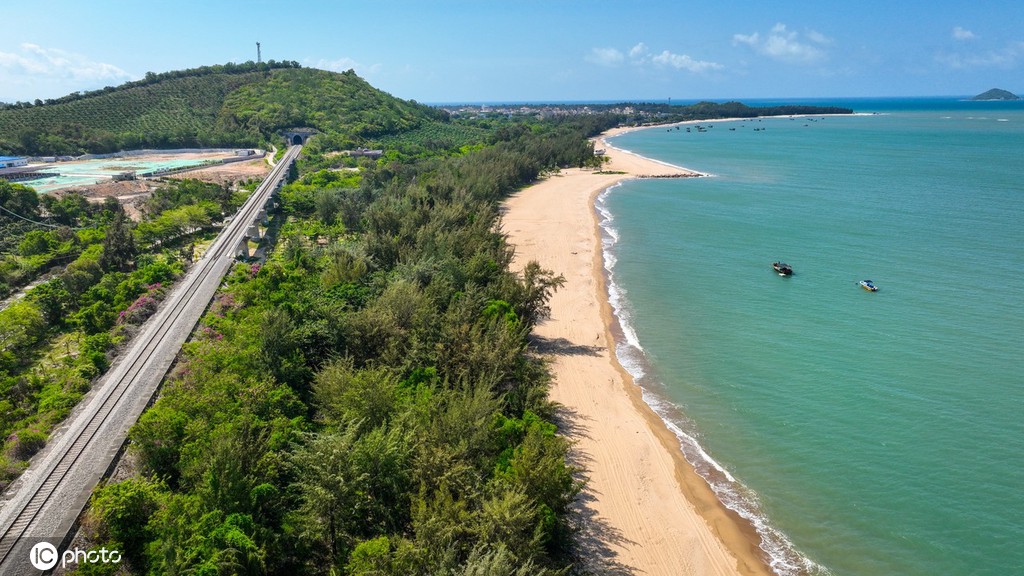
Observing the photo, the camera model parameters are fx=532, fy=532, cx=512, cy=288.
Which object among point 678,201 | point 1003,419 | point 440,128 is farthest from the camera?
point 440,128

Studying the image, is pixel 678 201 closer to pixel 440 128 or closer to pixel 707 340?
pixel 707 340

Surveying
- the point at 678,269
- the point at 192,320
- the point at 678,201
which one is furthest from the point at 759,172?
the point at 192,320

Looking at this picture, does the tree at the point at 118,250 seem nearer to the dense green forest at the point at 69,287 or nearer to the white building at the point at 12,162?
the dense green forest at the point at 69,287

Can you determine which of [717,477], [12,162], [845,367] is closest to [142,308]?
[717,477]

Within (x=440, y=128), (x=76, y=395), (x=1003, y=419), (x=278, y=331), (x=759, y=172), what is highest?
(x=440, y=128)

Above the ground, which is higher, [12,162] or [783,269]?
[12,162]

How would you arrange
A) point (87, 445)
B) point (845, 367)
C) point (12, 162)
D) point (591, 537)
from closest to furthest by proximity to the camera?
point (591, 537) → point (87, 445) → point (845, 367) → point (12, 162)

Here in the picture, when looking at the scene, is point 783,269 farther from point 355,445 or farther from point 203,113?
point 203,113
